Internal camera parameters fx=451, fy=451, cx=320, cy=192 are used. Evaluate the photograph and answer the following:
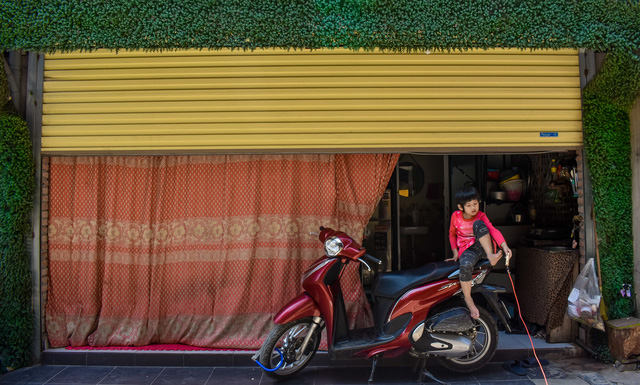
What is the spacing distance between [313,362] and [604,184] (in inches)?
146

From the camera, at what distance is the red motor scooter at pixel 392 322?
431 cm

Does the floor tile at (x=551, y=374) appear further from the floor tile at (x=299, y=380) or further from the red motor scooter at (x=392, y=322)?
the floor tile at (x=299, y=380)

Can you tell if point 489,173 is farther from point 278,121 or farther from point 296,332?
point 296,332

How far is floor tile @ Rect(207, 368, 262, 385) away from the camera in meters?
4.54

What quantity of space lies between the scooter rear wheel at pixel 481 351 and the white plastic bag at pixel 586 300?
1.03m

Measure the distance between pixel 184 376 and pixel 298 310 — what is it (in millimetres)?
1487

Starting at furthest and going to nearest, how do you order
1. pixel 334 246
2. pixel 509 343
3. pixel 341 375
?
pixel 509 343 < pixel 341 375 < pixel 334 246

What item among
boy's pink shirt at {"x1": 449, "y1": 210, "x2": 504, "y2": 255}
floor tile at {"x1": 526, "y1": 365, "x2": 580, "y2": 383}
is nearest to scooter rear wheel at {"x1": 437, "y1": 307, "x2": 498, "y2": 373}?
floor tile at {"x1": 526, "y1": 365, "x2": 580, "y2": 383}

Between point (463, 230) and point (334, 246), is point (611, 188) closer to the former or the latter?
point (463, 230)

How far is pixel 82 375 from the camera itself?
473 cm

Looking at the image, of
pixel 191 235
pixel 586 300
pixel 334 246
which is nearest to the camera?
pixel 334 246

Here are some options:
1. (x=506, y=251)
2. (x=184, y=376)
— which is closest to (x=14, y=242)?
(x=184, y=376)

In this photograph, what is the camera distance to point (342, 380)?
4543 mm

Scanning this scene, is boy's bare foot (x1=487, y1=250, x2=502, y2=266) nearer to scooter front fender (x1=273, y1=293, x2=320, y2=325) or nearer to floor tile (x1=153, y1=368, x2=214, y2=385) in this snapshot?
scooter front fender (x1=273, y1=293, x2=320, y2=325)
